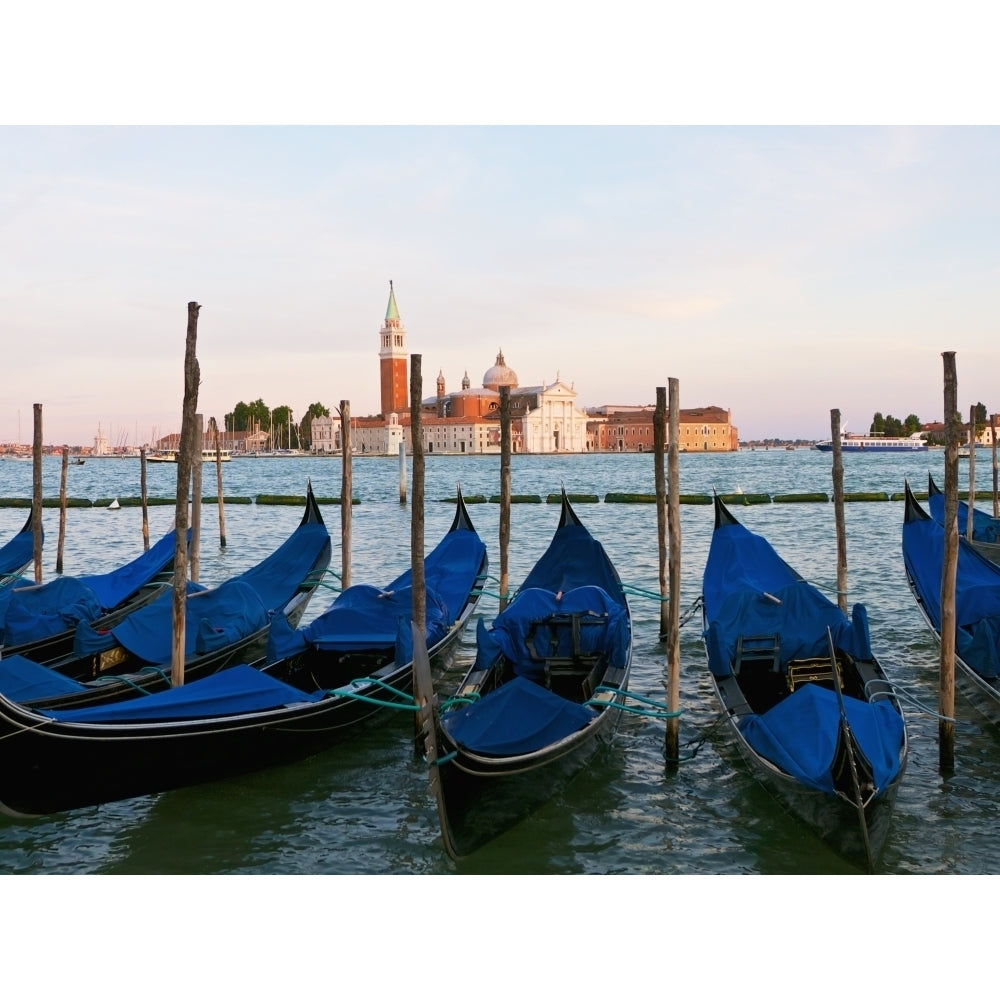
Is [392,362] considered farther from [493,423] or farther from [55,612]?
[55,612]

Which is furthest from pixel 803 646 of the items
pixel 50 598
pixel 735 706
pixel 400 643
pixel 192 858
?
pixel 50 598

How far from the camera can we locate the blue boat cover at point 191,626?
207 inches

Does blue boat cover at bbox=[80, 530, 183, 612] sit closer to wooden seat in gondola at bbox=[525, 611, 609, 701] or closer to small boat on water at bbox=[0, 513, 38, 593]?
small boat on water at bbox=[0, 513, 38, 593]

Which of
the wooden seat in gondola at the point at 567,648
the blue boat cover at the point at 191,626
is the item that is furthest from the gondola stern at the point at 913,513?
the blue boat cover at the point at 191,626

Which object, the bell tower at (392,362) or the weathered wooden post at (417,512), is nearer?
the weathered wooden post at (417,512)

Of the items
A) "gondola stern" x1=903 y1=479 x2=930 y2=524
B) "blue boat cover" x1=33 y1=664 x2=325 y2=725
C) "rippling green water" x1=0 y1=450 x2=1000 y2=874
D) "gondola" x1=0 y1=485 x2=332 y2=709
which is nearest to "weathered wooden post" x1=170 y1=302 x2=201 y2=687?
"gondola" x1=0 y1=485 x2=332 y2=709

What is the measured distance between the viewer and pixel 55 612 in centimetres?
593

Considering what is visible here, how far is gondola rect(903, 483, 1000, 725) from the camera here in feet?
15.5

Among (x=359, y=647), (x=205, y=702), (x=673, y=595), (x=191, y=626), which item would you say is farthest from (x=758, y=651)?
(x=191, y=626)

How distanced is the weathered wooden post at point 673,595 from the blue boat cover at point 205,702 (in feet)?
5.07

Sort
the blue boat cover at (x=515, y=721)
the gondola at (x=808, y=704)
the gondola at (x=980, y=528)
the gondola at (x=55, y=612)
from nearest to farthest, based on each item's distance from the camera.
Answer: the gondola at (x=808, y=704) → the blue boat cover at (x=515, y=721) → the gondola at (x=55, y=612) → the gondola at (x=980, y=528)

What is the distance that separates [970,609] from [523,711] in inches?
107

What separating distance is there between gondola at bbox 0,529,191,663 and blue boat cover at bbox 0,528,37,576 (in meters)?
1.60

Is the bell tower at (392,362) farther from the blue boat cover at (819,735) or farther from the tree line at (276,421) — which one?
the blue boat cover at (819,735)
